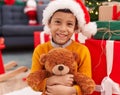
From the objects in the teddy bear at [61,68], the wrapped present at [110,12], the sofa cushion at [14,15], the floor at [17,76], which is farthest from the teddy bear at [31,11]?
the teddy bear at [61,68]

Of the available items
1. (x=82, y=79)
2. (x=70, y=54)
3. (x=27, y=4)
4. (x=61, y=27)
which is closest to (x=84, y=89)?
(x=82, y=79)

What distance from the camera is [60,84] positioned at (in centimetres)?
107

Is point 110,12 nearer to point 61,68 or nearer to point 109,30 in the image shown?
point 109,30

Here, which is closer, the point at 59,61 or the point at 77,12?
the point at 59,61

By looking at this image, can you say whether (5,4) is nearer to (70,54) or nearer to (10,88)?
(10,88)

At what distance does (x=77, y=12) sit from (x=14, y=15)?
95.9 inches

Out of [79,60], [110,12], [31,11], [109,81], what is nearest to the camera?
[79,60]

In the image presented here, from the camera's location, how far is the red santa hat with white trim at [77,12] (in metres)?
1.13

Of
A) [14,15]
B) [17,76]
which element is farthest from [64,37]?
[14,15]

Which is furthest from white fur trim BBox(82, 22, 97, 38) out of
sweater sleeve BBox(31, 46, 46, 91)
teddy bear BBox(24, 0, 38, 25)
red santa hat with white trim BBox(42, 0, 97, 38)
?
teddy bear BBox(24, 0, 38, 25)

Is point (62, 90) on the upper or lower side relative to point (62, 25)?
lower

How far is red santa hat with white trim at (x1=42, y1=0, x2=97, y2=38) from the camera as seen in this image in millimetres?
1130

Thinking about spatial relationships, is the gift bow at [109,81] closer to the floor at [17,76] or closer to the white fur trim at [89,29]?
the white fur trim at [89,29]

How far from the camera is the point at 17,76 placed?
Result: 7.11ft
